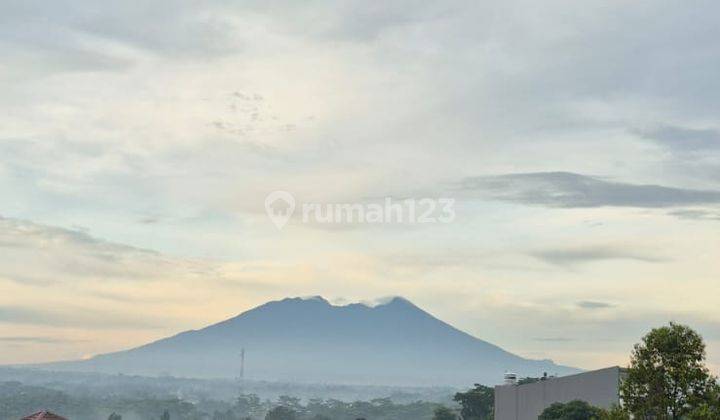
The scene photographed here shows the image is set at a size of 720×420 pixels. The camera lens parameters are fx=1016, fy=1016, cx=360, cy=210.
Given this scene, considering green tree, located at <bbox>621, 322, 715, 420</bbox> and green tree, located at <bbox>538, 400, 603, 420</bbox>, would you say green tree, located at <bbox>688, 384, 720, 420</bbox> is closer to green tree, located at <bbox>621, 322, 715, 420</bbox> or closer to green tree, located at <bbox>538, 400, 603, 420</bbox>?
green tree, located at <bbox>621, 322, 715, 420</bbox>

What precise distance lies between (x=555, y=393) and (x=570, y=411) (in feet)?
28.1

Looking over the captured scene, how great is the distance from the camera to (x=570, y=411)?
8925cm

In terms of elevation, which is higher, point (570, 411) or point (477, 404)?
point (570, 411)

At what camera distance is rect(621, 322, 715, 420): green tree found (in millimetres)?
45281

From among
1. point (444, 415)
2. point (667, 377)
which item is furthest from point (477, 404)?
point (667, 377)

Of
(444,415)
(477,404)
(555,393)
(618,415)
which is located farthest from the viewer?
(444,415)

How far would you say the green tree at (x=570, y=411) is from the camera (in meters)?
88.3

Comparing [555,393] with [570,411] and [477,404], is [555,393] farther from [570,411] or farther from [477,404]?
[477,404]

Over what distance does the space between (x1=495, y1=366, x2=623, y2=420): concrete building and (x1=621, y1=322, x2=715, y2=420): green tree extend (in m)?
30.4

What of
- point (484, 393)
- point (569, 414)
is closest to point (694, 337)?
point (569, 414)

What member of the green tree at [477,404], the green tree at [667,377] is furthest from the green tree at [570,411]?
the green tree at [477,404]

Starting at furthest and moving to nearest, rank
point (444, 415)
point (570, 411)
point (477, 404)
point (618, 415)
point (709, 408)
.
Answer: point (444, 415)
point (477, 404)
point (570, 411)
point (618, 415)
point (709, 408)

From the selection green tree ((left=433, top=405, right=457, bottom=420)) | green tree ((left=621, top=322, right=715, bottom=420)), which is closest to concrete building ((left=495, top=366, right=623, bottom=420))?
green tree ((left=621, top=322, right=715, bottom=420))

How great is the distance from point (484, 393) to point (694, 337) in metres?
127
